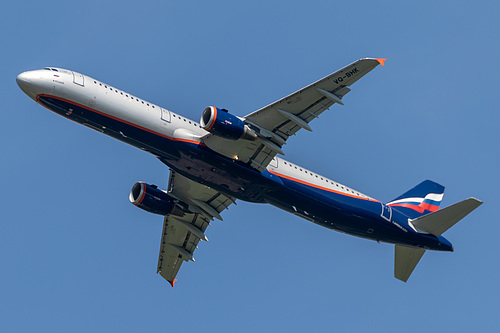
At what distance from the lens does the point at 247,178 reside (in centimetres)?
5672

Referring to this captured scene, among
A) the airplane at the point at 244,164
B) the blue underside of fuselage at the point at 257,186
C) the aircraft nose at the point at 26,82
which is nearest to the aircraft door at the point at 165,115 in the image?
the airplane at the point at 244,164

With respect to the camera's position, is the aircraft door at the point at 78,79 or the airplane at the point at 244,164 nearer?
the airplane at the point at 244,164

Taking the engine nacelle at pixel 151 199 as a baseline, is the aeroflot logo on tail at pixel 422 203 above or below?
above

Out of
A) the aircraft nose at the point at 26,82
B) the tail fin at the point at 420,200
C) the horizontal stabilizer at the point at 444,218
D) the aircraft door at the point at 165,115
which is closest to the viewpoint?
the aircraft nose at the point at 26,82

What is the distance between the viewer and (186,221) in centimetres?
6644

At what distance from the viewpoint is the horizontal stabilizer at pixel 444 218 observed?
191 feet

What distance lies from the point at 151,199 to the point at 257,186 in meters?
10.7

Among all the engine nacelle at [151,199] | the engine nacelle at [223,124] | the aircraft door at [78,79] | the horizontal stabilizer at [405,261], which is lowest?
the horizontal stabilizer at [405,261]

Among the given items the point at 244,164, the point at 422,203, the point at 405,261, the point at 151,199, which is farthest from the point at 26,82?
the point at 422,203

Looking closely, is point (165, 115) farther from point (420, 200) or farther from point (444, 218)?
point (420, 200)

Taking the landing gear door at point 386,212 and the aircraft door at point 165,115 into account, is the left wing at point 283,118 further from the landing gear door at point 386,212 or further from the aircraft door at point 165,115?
the landing gear door at point 386,212

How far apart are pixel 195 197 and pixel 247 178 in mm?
8919

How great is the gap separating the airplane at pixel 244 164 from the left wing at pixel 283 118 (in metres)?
0.07

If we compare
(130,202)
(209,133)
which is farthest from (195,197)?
(209,133)
